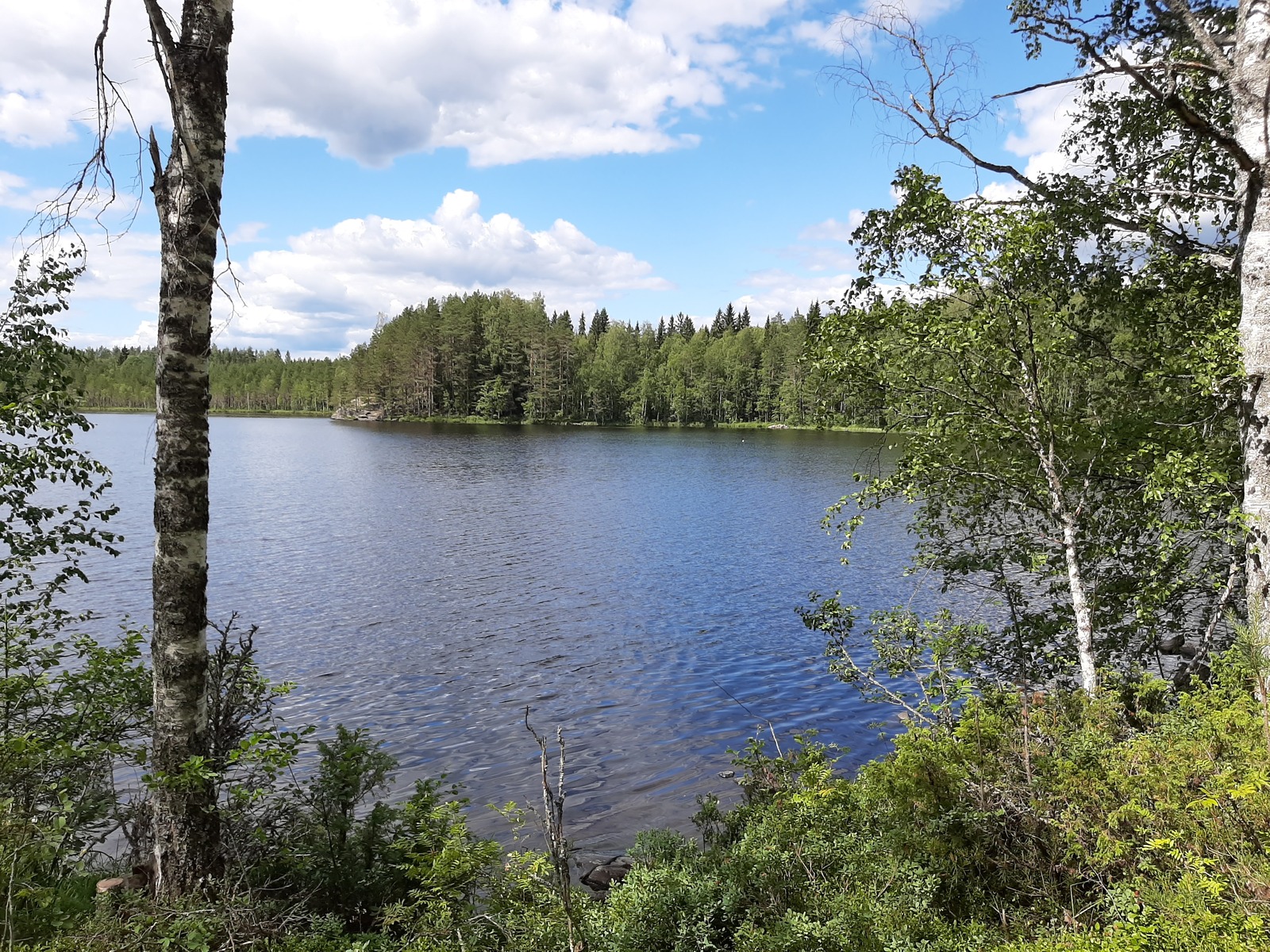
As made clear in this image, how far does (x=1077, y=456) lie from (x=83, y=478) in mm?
11737

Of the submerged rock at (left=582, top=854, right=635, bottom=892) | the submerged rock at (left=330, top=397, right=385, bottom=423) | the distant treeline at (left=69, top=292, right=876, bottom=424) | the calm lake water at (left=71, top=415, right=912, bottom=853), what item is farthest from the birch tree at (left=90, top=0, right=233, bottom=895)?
the submerged rock at (left=330, top=397, right=385, bottom=423)

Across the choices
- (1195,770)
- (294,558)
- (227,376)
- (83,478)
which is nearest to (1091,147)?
(1195,770)

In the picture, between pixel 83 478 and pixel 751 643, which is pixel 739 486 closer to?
pixel 751 643

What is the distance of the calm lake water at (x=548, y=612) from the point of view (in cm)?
1236

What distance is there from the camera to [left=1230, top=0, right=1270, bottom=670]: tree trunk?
21.8 feet

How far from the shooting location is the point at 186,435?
521 centimetres

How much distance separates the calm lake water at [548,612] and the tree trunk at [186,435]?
527mm

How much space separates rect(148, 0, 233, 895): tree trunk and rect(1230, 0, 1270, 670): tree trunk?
880 cm

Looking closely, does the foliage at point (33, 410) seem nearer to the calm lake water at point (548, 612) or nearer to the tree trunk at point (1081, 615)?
the calm lake water at point (548, 612)

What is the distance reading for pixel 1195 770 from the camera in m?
4.99

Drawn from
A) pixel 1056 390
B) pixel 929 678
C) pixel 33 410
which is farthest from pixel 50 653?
pixel 1056 390

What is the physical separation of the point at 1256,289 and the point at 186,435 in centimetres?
927

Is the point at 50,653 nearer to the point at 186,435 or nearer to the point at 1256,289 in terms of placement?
the point at 186,435

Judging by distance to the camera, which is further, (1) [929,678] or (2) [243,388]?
(2) [243,388]
